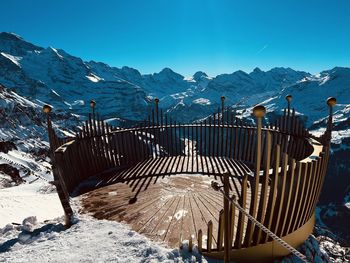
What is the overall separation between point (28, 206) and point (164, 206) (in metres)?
4.23

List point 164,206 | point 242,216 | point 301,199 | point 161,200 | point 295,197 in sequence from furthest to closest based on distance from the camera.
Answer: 1. point 161,200
2. point 164,206
3. point 301,199
4. point 295,197
5. point 242,216

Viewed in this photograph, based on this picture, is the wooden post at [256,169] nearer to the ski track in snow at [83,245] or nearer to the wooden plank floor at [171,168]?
the ski track in snow at [83,245]

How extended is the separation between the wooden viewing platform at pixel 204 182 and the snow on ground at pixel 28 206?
2.54 feet

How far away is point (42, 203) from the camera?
9.75 metres

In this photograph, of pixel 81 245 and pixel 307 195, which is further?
pixel 307 195

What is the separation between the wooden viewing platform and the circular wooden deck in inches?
0.8

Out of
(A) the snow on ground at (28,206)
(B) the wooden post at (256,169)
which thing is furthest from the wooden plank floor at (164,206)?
(A) the snow on ground at (28,206)

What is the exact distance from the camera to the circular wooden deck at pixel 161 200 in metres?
6.56

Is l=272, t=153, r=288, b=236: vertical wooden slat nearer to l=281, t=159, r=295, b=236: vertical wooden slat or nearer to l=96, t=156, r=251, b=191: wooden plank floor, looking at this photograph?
l=281, t=159, r=295, b=236: vertical wooden slat

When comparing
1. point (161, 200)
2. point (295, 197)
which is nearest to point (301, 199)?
point (295, 197)

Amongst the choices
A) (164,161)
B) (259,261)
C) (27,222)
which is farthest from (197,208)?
(164,161)

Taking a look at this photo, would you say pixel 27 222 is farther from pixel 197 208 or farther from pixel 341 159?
pixel 341 159

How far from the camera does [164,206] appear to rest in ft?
25.2

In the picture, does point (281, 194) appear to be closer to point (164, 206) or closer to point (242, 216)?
point (242, 216)
